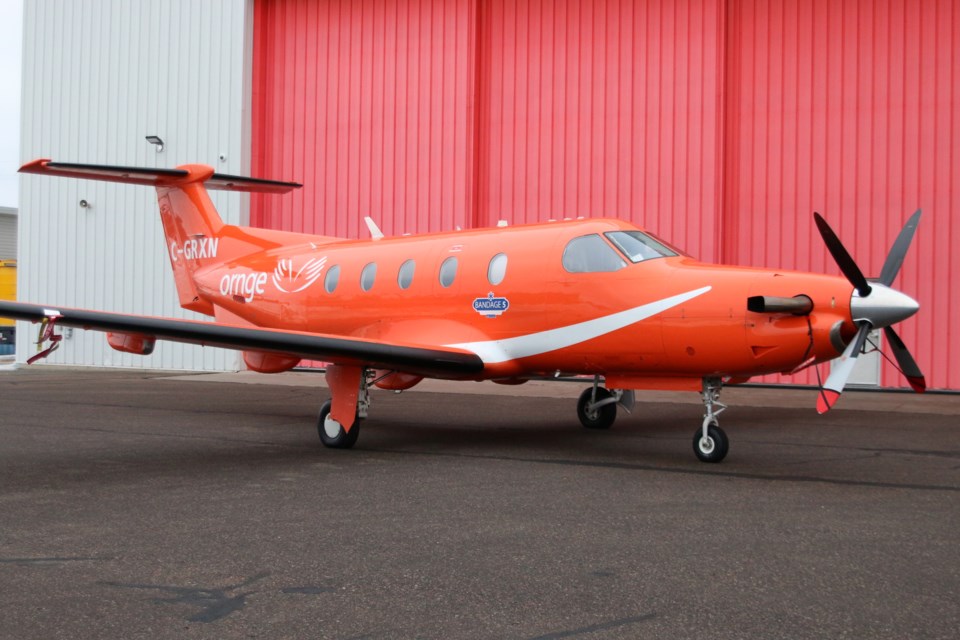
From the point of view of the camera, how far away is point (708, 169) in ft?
57.9

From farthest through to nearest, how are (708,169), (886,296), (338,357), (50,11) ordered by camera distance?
(50,11) < (708,169) < (338,357) < (886,296)

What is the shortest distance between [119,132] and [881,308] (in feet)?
64.6

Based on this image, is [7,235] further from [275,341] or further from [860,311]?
[860,311]

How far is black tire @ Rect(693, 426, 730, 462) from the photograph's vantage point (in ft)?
26.7

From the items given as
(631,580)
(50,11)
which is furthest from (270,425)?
(50,11)

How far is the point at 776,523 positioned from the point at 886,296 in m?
2.62

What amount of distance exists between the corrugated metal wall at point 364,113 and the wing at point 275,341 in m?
10.4

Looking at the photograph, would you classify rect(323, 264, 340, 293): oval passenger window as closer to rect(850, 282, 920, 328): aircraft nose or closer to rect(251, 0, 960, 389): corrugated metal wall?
rect(850, 282, 920, 328): aircraft nose

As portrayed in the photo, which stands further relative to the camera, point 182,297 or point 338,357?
point 182,297

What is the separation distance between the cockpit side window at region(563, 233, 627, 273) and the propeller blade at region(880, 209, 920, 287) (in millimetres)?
2323

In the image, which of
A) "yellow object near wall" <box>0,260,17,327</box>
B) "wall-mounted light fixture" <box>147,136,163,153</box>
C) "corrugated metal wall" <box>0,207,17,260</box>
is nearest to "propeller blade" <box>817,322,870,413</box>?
"wall-mounted light fixture" <box>147,136,163,153</box>

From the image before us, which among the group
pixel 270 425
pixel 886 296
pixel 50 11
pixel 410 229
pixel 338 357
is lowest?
pixel 270 425

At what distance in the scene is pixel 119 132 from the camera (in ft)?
72.7

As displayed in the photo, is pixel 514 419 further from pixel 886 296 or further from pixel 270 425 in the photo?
pixel 886 296
